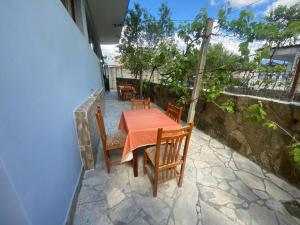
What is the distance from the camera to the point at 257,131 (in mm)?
2359

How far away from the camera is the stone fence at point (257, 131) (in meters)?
1.95

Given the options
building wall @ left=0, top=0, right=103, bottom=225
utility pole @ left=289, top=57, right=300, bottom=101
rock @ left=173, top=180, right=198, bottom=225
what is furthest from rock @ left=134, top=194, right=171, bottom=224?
utility pole @ left=289, top=57, right=300, bottom=101

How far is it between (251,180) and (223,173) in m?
0.37

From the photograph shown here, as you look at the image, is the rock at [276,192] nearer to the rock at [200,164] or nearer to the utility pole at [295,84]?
the rock at [200,164]

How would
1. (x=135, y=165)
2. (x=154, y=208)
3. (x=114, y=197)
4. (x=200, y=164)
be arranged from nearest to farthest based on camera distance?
1. (x=154, y=208)
2. (x=114, y=197)
3. (x=135, y=165)
4. (x=200, y=164)

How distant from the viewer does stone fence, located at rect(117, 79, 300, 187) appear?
6.41 feet

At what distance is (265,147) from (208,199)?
1.40 m

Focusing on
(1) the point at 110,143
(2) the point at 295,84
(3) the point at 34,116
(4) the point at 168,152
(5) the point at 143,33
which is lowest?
(1) the point at 110,143

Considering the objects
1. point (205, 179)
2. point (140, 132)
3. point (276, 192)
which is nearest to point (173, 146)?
point (140, 132)

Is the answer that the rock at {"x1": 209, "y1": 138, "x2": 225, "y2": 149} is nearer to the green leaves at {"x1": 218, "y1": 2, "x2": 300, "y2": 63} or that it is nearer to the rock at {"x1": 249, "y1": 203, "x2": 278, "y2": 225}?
the rock at {"x1": 249, "y1": 203, "x2": 278, "y2": 225}

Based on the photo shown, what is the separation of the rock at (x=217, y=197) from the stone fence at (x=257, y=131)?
98 cm

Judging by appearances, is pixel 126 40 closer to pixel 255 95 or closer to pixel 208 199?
pixel 255 95

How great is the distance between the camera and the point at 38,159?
A: 3.10 ft

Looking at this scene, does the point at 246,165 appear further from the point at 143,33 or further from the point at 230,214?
the point at 143,33
